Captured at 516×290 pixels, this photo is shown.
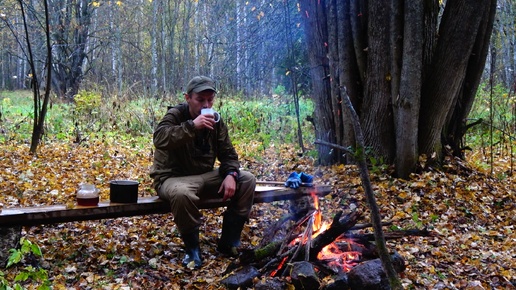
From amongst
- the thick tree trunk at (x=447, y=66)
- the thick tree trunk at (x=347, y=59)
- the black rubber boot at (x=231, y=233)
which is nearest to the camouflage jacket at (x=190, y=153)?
the black rubber boot at (x=231, y=233)

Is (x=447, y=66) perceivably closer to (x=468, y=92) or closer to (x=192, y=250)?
(x=468, y=92)

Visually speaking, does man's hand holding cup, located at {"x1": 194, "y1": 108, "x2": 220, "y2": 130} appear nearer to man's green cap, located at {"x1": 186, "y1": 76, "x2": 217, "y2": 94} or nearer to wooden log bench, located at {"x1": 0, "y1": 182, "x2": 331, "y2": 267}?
man's green cap, located at {"x1": 186, "y1": 76, "x2": 217, "y2": 94}

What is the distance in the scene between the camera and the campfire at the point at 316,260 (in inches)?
130

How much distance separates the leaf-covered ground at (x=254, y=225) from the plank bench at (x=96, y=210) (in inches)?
16.1

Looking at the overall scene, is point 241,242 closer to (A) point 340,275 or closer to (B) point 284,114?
(A) point 340,275

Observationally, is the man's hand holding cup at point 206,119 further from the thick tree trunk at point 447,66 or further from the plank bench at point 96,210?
the thick tree trunk at point 447,66

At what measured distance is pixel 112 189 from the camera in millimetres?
4152

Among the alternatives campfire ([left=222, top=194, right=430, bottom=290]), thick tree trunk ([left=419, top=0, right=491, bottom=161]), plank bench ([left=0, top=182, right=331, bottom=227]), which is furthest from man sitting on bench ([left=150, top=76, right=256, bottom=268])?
thick tree trunk ([left=419, top=0, right=491, bottom=161])

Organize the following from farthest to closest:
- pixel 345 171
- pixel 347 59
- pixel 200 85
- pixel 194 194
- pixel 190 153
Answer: pixel 347 59
pixel 345 171
pixel 190 153
pixel 200 85
pixel 194 194

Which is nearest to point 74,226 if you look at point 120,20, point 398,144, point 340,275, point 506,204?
point 340,275

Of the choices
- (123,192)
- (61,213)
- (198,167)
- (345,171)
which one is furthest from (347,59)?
(61,213)

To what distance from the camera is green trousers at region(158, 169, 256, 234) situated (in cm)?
399

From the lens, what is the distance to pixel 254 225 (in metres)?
5.23

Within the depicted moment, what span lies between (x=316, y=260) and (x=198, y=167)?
145 centimetres
